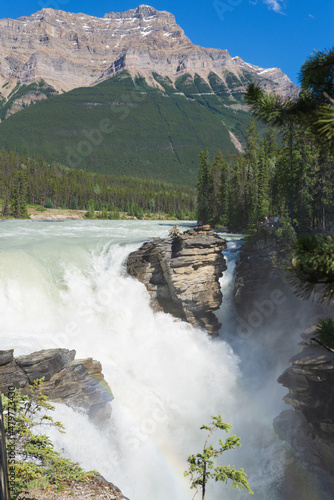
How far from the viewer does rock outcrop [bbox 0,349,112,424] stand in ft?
48.8

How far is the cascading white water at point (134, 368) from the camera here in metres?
15.7

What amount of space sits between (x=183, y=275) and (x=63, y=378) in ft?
42.8

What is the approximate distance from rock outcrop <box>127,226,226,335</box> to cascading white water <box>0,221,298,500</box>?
3.20 feet

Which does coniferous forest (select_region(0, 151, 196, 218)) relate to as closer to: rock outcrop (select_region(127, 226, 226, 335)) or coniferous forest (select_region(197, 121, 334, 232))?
coniferous forest (select_region(197, 121, 334, 232))

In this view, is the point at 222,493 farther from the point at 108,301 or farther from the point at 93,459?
the point at 108,301

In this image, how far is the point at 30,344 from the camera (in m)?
17.6

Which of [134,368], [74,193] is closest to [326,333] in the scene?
[134,368]

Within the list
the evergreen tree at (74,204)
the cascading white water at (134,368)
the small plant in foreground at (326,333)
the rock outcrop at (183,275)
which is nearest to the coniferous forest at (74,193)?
the evergreen tree at (74,204)

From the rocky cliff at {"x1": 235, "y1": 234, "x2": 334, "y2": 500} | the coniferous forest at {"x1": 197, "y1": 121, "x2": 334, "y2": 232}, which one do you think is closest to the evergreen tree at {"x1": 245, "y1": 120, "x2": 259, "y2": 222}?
the coniferous forest at {"x1": 197, "y1": 121, "x2": 334, "y2": 232}

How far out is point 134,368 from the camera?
21.4 m

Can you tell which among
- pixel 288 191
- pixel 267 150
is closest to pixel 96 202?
pixel 267 150

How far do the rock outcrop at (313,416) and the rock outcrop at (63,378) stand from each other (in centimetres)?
1014

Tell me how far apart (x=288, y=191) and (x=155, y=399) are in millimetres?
26774

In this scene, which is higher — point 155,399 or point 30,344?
point 30,344
